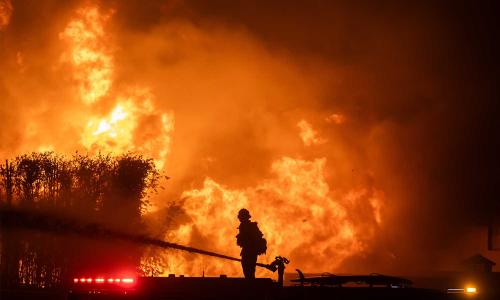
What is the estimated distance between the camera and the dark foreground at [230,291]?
55.8ft

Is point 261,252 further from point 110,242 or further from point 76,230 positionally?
point 110,242

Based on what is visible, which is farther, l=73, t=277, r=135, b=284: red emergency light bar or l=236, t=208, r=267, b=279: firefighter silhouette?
Result: l=236, t=208, r=267, b=279: firefighter silhouette

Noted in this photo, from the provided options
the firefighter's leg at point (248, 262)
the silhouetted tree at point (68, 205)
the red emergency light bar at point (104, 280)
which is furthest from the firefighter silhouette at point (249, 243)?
the silhouetted tree at point (68, 205)

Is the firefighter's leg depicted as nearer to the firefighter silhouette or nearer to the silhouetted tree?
the firefighter silhouette

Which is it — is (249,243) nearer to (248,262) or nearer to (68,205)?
(248,262)

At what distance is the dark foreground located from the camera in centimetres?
1700

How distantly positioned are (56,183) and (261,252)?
190 feet

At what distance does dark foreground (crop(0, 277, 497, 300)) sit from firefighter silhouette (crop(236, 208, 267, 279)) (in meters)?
3.95

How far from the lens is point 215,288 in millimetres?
17969

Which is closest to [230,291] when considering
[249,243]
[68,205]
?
[249,243]

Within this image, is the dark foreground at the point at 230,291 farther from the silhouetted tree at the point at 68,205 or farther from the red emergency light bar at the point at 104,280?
the silhouetted tree at the point at 68,205

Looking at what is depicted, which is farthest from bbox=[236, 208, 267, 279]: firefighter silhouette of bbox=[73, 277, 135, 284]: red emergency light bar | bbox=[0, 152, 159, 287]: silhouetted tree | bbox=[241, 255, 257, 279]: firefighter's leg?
bbox=[0, 152, 159, 287]: silhouetted tree

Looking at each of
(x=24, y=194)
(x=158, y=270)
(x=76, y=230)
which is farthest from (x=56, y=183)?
(x=76, y=230)

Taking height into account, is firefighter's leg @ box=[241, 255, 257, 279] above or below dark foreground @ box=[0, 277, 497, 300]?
above
